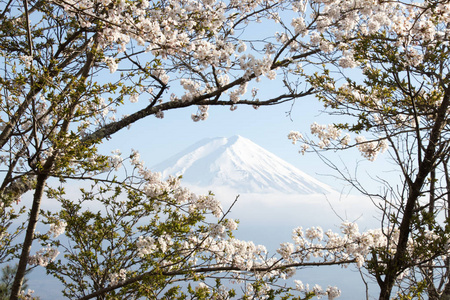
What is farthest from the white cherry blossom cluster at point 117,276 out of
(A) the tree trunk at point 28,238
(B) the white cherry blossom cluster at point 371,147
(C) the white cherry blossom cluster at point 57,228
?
(B) the white cherry blossom cluster at point 371,147

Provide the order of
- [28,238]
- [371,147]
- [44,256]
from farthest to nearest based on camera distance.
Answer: [371,147] → [44,256] → [28,238]

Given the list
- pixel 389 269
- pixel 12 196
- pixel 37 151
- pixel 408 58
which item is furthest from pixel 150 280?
pixel 408 58

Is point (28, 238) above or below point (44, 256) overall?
above

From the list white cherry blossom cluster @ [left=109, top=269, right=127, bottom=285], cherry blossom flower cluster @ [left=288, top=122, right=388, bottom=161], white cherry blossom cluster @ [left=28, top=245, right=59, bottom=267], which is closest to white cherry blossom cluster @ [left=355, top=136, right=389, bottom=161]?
cherry blossom flower cluster @ [left=288, top=122, right=388, bottom=161]

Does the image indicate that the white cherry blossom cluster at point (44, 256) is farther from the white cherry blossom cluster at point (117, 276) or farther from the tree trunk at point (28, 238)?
the white cherry blossom cluster at point (117, 276)

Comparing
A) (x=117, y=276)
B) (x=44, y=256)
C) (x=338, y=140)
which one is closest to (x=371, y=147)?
(x=338, y=140)

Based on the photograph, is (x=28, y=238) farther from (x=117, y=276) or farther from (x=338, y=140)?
(x=338, y=140)

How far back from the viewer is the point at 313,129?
6777 millimetres

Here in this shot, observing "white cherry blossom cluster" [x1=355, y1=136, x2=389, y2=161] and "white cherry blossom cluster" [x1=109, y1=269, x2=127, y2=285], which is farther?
"white cherry blossom cluster" [x1=355, y1=136, x2=389, y2=161]

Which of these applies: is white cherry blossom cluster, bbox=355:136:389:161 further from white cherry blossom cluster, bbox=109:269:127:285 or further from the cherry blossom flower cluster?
white cherry blossom cluster, bbox=109:269:127:285

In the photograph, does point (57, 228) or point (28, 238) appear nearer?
point (28, 238)

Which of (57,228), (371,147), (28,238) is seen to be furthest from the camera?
(371,147)

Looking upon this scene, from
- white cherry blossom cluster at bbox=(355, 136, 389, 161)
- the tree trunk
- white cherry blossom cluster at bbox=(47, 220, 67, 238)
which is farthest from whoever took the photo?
white cherry blossom cluster at bbox=(355, 136, 389, 161)

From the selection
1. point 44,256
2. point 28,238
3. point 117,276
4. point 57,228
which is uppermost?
point 57,228
